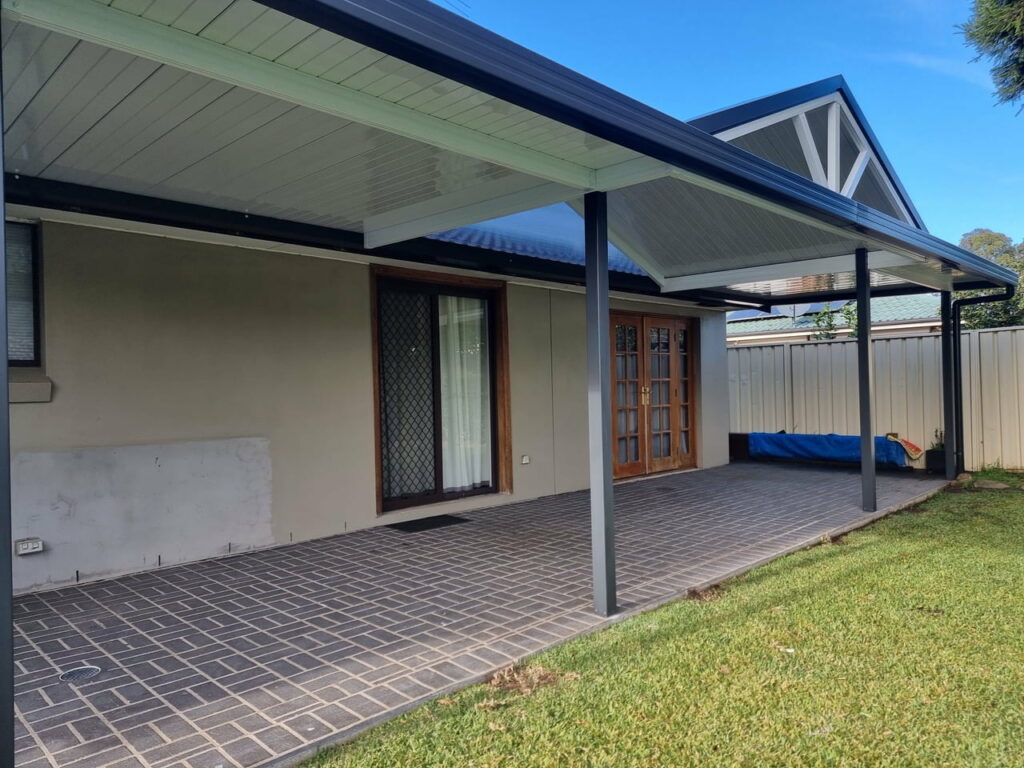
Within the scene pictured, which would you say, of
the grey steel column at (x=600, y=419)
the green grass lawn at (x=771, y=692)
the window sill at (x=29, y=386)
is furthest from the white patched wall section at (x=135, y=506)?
the green grass lawn at (x=771, y=692)

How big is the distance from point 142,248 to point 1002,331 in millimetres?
10074

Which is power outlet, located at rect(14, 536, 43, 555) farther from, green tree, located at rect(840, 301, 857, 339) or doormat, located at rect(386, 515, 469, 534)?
green tree, located at rect(840, 301, 857, 339)

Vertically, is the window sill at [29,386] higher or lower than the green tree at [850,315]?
lower

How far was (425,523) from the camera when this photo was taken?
6.42 metres

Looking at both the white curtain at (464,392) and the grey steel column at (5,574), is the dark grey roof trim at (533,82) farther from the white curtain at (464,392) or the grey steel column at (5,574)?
the white curtain at (464,392)

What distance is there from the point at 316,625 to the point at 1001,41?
1001cm

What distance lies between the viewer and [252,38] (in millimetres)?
2320

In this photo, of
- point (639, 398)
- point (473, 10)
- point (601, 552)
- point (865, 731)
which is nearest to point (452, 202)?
point (473, 10)

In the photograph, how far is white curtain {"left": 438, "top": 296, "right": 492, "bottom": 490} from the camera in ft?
23.1

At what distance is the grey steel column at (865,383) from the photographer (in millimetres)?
6539

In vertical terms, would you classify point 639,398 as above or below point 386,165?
below

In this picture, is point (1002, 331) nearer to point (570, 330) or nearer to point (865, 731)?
point (570, 330)

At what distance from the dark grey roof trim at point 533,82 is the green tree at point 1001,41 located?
592cm

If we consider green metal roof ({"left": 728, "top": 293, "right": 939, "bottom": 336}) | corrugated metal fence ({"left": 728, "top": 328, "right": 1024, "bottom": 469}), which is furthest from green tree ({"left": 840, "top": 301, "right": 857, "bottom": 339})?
corrugated metal fence ({"left": 728, "top": 328, "right": 1024, "bottom": 469})
